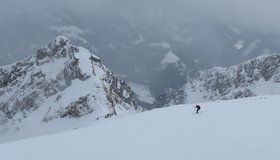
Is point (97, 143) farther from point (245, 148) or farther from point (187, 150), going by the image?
point (245, 148)

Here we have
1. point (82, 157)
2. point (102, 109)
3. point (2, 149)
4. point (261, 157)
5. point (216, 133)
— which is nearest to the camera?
point (261, 157)

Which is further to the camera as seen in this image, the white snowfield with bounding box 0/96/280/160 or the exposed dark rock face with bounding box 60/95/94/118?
the exposed dark rock face with bounding box 60/95/94/118

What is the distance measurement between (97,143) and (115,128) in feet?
14.9

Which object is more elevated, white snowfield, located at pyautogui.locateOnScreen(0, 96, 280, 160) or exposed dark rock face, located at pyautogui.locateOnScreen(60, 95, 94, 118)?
exposed dark rock face, located at pyautogui.locateOnScreen(60, 95, 94, 118)

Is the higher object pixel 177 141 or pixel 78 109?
pixel 78 109

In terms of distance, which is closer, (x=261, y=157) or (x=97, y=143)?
(x=261, y=157)

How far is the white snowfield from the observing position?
20234mm

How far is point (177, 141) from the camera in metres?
22.8

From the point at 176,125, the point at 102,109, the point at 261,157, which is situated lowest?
the point at 261,157

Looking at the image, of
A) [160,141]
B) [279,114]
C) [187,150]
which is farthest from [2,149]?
[279,114]

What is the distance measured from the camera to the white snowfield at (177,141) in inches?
797

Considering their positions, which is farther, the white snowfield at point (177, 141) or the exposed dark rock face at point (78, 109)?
the exposed dark rock face at point (78, 109)

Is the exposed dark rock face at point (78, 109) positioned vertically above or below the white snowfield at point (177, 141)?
above

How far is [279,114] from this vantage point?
27.9m
